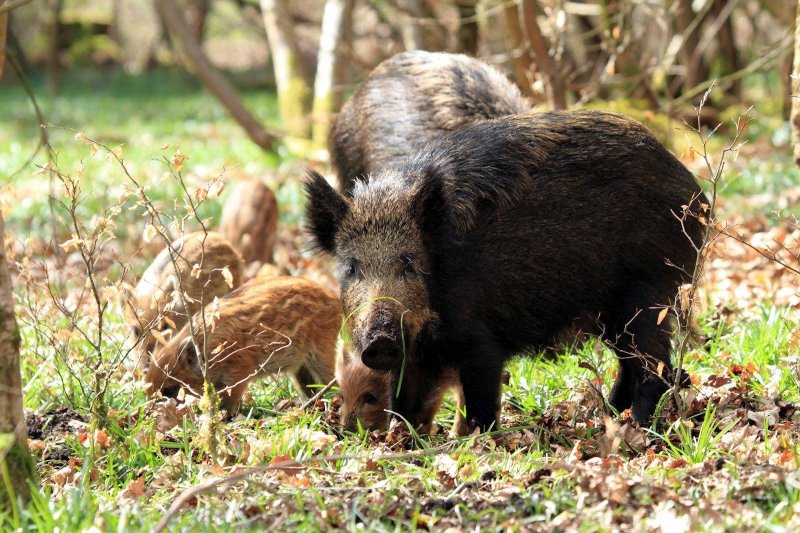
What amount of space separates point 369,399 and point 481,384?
0.69m

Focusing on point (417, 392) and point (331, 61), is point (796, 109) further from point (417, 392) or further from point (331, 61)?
point (331, 61)

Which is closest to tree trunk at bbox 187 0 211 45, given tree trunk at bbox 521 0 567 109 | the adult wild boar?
tree trunk at bbox 521 0 567 109

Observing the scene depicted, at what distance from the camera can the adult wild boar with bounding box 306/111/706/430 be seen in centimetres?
Answer: 454

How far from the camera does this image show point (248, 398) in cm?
551

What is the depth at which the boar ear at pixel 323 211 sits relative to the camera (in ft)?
15.7

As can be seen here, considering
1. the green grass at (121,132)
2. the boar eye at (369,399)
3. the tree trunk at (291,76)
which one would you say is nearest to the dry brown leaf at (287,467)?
the boar eye at (369,399)

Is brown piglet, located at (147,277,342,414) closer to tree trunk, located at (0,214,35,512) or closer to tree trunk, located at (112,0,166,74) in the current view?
tree trunk, located at (0,214,35,512)

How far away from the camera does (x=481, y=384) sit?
4.51m

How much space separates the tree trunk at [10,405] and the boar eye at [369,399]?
1775 millimetres

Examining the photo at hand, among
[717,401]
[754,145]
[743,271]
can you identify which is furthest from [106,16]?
[717,401]

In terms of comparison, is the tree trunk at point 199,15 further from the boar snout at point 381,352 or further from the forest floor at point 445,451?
the boar snout at point 381,352

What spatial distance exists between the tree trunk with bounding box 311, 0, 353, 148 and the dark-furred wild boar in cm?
500

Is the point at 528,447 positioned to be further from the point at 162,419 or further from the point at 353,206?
the point at 162,419

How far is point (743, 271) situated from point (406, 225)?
399cm
